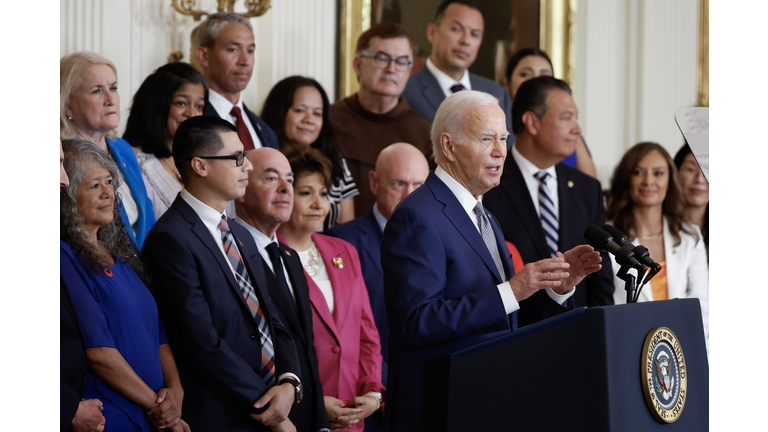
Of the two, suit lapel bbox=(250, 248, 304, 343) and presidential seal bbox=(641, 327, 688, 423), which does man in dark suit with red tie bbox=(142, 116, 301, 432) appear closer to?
suit lapel bbox=(250, 248, 304, 343)

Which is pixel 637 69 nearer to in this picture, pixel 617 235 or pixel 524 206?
pixel 524 206

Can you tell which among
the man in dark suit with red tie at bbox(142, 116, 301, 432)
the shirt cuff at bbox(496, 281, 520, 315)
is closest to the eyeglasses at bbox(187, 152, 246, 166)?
the man in dark suit with red tie at bbox(142, 116, 301, 432)

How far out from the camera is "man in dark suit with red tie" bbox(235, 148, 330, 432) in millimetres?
3004

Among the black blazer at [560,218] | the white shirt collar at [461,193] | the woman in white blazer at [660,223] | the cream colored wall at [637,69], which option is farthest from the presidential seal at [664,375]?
the cream colored wall at [637,69]

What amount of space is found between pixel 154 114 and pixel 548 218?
1.95 meters

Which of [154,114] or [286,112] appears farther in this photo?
[286,112]

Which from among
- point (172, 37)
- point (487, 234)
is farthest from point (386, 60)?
point (487, 234)

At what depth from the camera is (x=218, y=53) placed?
4.19 m

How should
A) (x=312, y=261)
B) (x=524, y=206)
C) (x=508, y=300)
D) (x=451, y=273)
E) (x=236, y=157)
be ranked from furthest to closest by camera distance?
(x=524, y=206) < (x=312, y=261) < (x=236, y=157) < (x=451, y=273) < (x=508, y=300)

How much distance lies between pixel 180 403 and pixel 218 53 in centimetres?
206

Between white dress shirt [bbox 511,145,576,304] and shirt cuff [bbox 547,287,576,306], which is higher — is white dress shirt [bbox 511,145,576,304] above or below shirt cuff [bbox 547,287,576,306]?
above

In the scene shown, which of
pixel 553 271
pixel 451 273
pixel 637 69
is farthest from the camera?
pixel 637 69

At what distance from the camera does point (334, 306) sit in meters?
3.41

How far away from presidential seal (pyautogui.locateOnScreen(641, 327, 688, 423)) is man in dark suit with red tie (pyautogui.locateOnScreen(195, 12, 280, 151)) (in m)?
2.43
